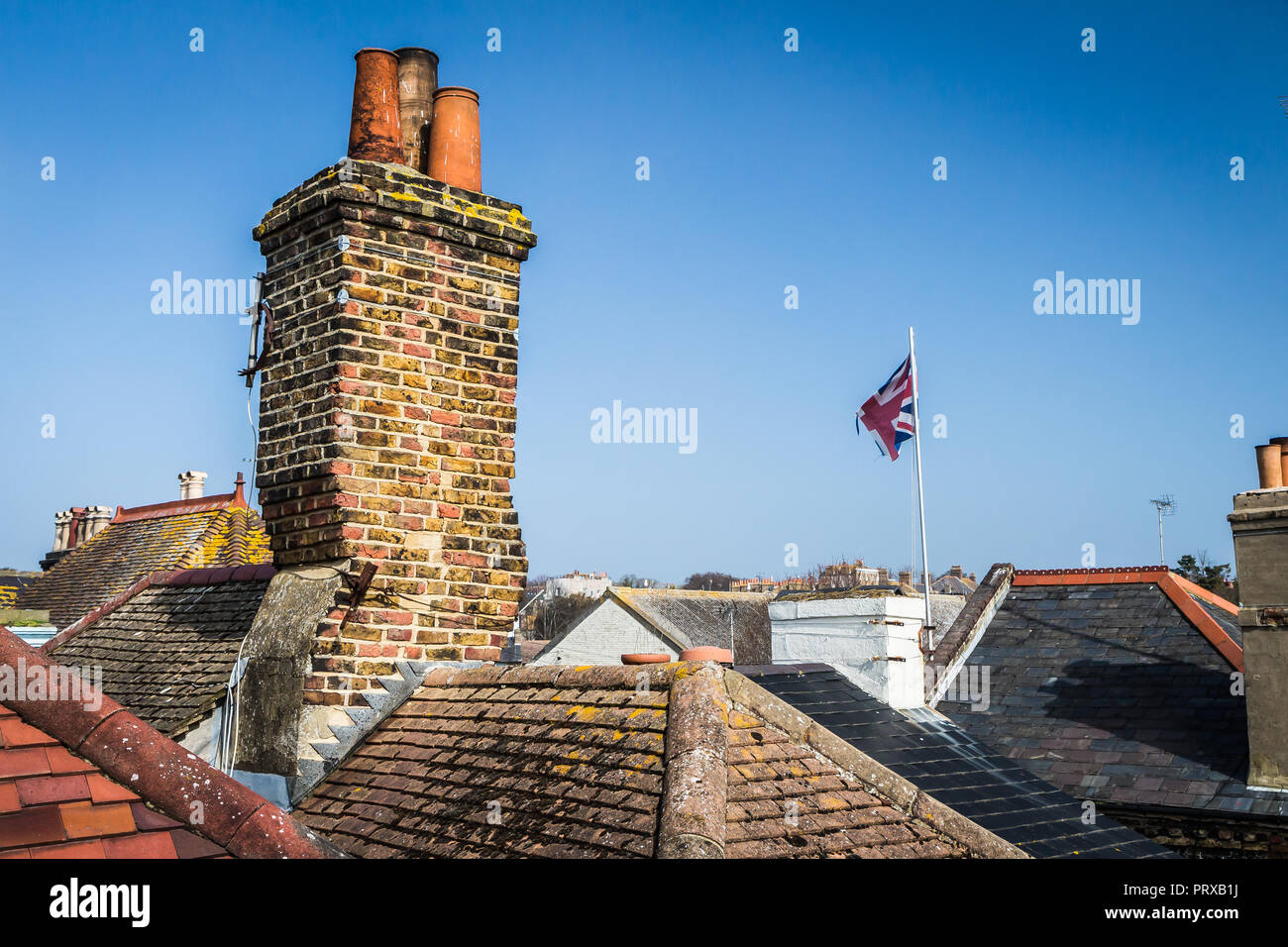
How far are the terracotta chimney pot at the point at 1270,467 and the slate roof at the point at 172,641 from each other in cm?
938

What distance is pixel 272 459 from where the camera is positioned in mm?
6531

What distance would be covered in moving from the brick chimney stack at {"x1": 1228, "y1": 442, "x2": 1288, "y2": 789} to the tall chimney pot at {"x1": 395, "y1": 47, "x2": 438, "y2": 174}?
8391mm

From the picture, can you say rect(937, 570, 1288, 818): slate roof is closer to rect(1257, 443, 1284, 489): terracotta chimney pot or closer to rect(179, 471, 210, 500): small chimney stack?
rect(1257, 443, 1284, 489): terracotta chimney pot

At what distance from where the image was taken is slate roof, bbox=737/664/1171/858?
6.79 metres

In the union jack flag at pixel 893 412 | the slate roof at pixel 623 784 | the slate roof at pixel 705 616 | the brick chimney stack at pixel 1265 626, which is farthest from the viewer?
the slate roof at pixel 705 616

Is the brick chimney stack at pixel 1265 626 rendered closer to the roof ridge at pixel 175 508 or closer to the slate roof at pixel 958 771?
the slate roof at pixel 958 771

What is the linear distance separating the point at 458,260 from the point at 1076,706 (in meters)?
9.38

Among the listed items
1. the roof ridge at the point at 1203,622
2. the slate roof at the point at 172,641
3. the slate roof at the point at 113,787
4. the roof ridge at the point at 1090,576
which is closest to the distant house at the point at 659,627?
the roof ridge at the point at 1090,576

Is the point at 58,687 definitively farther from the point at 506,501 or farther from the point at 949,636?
the point at 949,636

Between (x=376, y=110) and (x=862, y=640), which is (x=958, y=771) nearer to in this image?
(x=862, y=640)

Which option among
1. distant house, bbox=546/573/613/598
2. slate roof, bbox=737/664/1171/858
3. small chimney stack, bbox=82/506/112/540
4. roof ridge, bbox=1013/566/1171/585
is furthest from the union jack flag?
distant house, bbox=546/573/613/598

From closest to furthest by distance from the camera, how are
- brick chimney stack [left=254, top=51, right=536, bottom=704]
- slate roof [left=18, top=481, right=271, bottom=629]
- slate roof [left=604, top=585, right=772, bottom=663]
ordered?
brick chimney stack [left=254, top=51, right=536, bottom=704]
slate roof [left=18, top=481, right=271, bottom=629]
slate roof [left=604, top=585, right=772, bottom=663]

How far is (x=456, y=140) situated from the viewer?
273 inches

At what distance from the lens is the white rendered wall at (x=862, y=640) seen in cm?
1015
